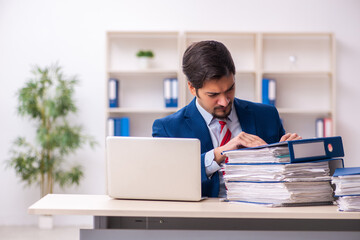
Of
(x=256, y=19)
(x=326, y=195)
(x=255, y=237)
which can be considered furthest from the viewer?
(x=256, y=19)

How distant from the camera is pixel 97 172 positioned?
496cm

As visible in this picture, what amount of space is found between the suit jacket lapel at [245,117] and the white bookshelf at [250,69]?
2642 millimetres

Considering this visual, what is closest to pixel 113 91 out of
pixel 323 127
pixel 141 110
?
pixel 141 110

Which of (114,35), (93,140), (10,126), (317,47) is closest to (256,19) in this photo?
(317,47)

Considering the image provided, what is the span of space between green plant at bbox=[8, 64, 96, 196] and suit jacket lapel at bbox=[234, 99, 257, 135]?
266 cm

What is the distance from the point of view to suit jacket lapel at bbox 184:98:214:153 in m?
2.17

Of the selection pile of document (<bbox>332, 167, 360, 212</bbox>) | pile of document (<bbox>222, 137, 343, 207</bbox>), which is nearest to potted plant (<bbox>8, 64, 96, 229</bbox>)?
pile of document (<bbox>222, 137, 343, 207</bbox>)

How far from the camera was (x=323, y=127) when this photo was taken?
4703 millimetres

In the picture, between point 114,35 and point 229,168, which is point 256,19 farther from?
point 229,168

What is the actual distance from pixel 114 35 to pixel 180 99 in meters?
1.01

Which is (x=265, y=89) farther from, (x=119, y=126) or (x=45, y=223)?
(x=45, y=223)

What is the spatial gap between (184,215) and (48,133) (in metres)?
3.43

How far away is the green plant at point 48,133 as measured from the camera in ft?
15.0

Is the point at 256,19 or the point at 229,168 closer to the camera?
the point at 229,168
